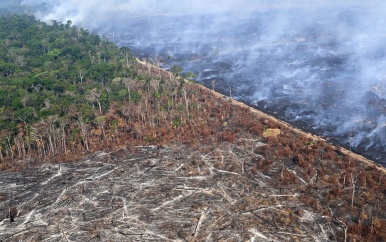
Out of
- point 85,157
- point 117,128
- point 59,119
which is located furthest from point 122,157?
point 59,119

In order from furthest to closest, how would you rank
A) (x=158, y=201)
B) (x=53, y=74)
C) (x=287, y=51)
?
(x=287, y=51) → (x=53, y=74) → (x=158, y=201)

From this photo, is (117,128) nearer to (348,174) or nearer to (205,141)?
(205,141)

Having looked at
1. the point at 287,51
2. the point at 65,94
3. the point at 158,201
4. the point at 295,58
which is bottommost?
the point at 158,201

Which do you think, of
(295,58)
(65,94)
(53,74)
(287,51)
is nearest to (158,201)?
(65,94)

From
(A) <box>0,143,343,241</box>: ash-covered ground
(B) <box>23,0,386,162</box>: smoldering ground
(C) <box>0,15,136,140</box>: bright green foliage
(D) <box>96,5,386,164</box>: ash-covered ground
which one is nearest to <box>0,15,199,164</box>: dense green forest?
(C) <box>0,15,136,140</box>: bright green foliage

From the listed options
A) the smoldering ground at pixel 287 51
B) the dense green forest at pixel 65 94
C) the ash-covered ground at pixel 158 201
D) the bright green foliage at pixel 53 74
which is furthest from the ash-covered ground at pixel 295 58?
the bright green foliage at pixel 53 74

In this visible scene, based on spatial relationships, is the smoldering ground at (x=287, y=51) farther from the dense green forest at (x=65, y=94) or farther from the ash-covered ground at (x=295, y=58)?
the dense green forest at (x=65, y=94)

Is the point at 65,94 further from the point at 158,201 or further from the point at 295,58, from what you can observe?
the point at 295,58

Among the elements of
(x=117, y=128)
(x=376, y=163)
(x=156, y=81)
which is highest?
(x=156, y=81)
